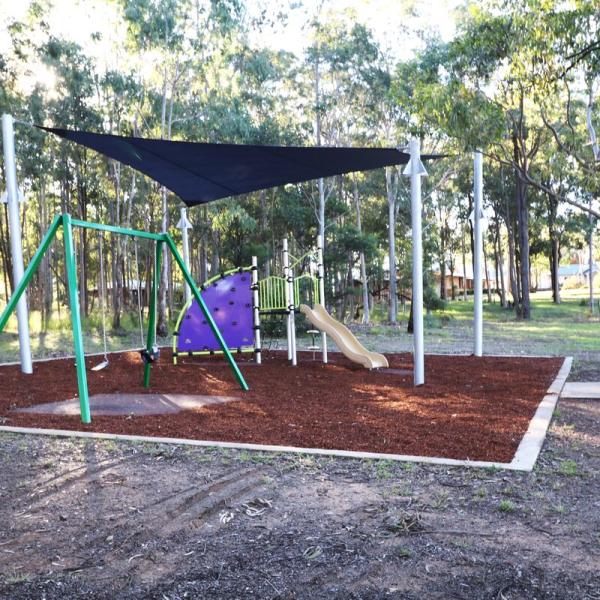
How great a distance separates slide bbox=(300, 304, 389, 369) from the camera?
769cm

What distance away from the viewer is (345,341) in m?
8.14

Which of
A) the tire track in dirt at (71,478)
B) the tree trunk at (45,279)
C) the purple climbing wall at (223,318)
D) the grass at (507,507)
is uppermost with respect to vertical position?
the tree trunk at (45,279)

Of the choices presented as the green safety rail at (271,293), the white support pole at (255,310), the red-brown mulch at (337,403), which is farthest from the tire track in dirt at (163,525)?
the green safety rail at (271,293)

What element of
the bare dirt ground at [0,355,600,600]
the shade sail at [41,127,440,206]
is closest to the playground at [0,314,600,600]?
the bare dirt ground at [0,355,600,600]

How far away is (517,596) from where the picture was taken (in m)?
1.92

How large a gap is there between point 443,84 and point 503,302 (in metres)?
21.6

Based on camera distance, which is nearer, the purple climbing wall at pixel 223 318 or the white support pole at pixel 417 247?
the white support pole at pixel 417 247

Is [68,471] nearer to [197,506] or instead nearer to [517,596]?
[197,506]

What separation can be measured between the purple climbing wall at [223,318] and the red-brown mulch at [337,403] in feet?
1.64

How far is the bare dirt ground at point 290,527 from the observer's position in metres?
2.03

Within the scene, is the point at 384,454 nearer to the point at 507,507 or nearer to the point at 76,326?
the point at 507,507

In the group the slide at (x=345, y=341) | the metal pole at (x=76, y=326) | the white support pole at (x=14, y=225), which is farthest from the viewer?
the slide at (x=345, y=341)

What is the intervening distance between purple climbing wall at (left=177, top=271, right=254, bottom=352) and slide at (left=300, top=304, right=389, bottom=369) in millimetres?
997

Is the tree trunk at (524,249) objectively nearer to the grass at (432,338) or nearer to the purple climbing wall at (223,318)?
the grass at (432,338)
